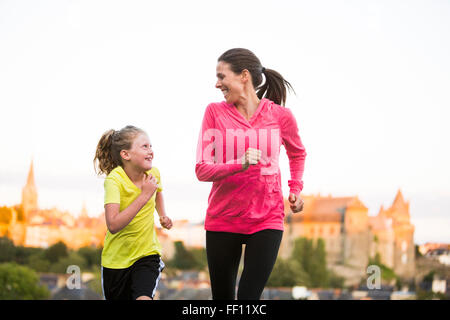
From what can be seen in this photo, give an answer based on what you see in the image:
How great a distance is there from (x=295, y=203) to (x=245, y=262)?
1.46ft

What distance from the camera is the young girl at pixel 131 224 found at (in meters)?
3.72

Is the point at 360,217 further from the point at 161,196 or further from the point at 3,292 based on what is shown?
the point at 161,196

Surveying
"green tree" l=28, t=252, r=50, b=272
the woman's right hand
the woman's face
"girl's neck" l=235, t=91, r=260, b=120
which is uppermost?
the woman's face

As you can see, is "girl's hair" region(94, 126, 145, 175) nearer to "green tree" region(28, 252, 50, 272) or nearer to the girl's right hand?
the girl's right hand

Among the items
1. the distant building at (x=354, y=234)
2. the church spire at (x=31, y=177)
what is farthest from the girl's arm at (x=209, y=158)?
the church spire at (x=31, y=177)

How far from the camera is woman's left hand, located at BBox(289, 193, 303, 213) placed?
380 cm

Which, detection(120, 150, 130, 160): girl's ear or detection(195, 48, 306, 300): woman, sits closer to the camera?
detection(195, 48, 306, 300): woman

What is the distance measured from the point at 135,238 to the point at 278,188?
88cm

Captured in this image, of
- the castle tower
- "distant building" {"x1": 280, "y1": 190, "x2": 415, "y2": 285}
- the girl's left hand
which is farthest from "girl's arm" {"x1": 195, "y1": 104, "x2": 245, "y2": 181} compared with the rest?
the castle tower

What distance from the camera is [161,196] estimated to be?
4.20 m

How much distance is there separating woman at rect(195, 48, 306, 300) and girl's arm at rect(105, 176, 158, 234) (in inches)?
13.9

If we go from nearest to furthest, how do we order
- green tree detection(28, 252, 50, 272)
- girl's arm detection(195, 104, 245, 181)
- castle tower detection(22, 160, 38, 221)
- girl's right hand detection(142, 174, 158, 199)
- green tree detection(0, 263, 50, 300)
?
girl's arm detection(195, 104, 245, 181) < girl's right hand detection(142, 174, 158, 199) < green tree detection(0, 263, 50, 300) < green tree detection(28, 252, 50, 272) < castle tower detection(22, 160, 38, 221)

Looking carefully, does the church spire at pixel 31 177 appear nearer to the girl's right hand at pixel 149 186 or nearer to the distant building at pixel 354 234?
the distant building at pixel 354 234
